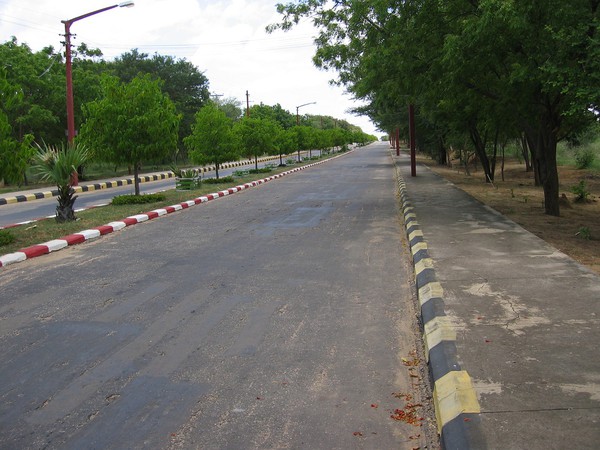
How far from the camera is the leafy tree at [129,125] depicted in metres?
15.0

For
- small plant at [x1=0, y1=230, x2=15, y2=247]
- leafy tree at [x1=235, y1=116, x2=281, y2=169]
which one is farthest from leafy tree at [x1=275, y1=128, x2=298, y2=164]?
small plant at [x1=0, y1=230, x2=15, y2=247]

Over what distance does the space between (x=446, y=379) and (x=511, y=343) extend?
33.4 inches

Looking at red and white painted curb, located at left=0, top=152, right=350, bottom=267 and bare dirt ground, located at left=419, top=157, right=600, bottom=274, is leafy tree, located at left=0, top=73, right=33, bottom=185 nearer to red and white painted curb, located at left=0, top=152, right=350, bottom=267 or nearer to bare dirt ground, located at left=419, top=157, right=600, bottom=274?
red and white painted curb, located at left=0, top=152, right=350, bottom=267

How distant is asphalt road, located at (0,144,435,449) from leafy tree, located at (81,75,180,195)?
696 cm

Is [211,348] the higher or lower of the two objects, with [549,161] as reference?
lower

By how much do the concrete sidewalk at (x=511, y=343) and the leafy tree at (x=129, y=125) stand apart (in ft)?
32.5

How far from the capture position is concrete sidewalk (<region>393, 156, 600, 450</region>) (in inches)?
114

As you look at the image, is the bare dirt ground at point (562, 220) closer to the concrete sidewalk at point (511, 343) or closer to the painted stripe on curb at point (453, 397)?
the concrete sidewalk at point (511, 343)

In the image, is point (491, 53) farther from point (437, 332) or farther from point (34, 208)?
point (34, 208)

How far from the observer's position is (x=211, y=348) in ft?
14.6

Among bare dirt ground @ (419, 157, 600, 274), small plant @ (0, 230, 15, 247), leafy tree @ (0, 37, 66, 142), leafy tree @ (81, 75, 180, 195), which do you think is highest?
leafy tree @ (0, 37, 66, 142)

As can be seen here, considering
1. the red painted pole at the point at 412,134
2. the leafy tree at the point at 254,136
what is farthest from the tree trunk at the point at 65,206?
the leafy tree at the point at 254,136

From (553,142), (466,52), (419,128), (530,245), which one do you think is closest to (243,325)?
(530,245)

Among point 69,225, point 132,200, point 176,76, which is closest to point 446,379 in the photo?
point 69,225
